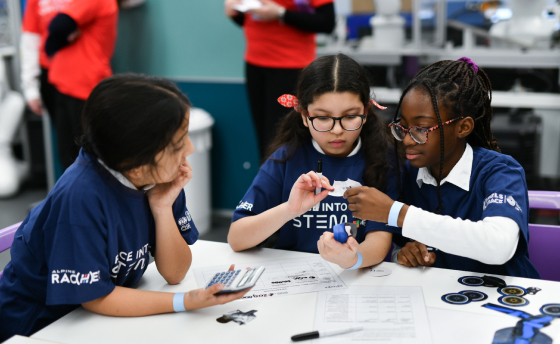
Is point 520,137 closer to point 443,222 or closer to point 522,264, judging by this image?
point 522,264

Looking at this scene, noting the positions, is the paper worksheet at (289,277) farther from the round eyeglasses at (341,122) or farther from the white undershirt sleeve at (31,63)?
the white undershirt sleeve at (31,63)

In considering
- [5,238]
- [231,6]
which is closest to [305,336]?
[5,238]

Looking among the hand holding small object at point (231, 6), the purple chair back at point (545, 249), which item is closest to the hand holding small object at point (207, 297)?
the purple chair back at point (545, 249)

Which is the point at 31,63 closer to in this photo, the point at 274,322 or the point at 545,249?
the point at 274,322

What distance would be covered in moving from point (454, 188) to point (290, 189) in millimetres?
435

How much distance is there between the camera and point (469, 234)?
1.08 metres

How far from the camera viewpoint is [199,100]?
10.3 feet

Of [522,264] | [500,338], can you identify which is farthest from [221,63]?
[500,338]

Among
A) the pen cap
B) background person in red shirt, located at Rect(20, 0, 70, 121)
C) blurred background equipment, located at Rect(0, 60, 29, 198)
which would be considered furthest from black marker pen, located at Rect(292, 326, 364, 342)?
blurred background equipment, located at Rect(0, 60, 29, 198)

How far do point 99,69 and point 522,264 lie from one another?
89.3 inches

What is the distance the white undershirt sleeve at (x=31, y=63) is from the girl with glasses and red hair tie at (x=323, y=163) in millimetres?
1904

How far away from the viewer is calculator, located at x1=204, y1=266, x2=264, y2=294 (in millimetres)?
958

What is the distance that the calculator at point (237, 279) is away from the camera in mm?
958

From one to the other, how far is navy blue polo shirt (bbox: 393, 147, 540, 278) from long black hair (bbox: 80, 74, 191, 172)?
705mm
